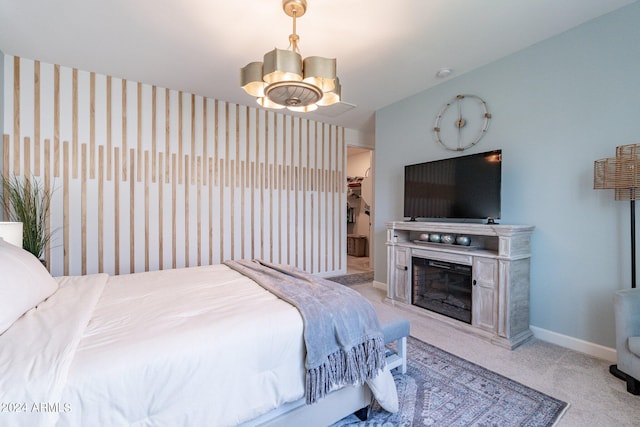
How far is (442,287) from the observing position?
120 inches

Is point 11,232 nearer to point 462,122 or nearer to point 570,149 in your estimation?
point 462,122

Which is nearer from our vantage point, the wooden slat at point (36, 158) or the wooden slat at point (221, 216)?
the wooden slat at point (36, 158)

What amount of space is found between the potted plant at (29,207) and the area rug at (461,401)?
127 inches

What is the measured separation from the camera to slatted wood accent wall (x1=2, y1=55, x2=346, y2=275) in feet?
9.77

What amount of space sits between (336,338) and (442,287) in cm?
208

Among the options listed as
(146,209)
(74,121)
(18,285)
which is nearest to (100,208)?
(146,209)

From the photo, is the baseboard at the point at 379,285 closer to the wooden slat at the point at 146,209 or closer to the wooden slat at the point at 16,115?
the wooden slat at the point at 146,209

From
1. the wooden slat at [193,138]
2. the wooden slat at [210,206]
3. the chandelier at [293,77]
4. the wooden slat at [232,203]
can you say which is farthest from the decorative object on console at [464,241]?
the wooden slat at [193,138]

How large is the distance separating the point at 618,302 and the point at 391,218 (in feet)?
8.25

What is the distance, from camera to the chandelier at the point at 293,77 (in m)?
1.64

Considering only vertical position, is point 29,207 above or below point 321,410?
above

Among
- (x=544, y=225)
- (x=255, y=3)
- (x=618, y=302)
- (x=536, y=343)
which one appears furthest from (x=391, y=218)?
(x=255, y=3)

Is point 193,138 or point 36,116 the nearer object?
point 36,116

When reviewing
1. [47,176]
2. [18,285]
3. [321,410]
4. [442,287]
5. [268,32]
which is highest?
[268,32]
